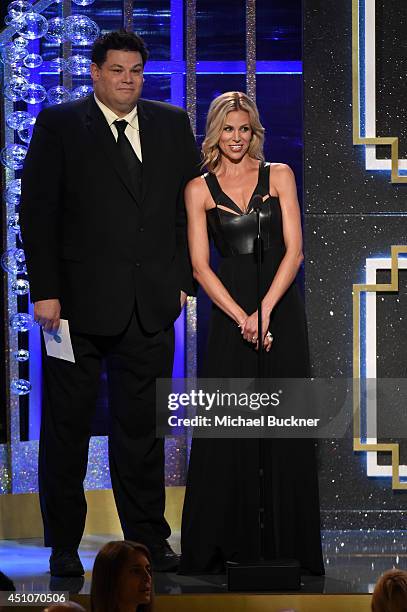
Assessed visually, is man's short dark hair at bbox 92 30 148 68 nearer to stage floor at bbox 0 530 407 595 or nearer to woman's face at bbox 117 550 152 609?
stage floor at bbox 0 530 407 595

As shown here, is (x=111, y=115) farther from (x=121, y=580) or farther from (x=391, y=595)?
(x=391, y=595)

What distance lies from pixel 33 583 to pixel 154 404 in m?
0.67

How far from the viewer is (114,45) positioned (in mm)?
3988

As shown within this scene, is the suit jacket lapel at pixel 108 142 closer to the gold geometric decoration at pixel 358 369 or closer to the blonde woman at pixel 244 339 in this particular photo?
the blonde woman at pixel 244 339

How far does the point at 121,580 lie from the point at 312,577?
134 cm

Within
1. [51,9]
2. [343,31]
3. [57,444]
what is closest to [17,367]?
[57,444]

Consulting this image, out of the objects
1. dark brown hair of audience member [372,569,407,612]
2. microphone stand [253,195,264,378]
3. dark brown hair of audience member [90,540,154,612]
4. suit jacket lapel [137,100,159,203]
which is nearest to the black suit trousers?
microphone stand [253,195,264,378]

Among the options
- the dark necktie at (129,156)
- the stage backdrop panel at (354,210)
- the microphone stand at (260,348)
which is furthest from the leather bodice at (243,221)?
the stage backdrop panel at (354,210)

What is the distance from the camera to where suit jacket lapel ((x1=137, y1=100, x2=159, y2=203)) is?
4.08m

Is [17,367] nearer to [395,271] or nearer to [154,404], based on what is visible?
[154,404]

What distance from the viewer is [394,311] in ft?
15.5

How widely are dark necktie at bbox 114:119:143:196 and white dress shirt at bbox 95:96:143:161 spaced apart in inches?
0.5

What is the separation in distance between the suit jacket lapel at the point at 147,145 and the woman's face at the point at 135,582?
4.97 ft

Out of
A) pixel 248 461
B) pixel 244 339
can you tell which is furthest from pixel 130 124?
pixel 248 461
